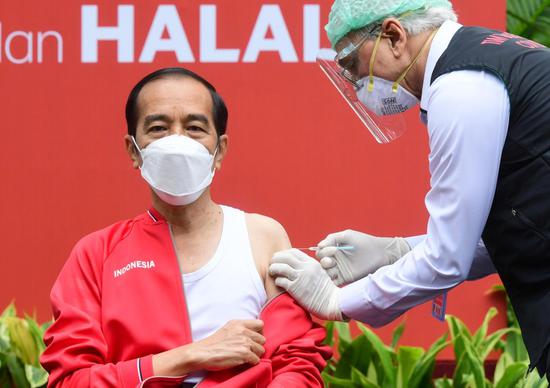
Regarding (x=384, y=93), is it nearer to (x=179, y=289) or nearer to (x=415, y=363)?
(x=179, y=289)

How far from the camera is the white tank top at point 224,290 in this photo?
2846mm

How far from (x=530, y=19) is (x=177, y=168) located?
10.6 ft

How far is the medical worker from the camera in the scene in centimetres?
255

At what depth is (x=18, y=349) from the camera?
13.5ft

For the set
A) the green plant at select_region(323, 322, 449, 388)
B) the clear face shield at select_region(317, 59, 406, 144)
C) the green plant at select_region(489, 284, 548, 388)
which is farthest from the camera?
the green plant at select_region(323, 322, 449, 388)

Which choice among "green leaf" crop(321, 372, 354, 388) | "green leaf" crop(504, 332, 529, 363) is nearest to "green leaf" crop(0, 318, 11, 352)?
"green leaf" crop(321, 372, 354, 388)

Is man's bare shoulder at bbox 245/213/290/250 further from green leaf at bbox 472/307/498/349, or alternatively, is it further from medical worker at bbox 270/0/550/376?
green leaf at bbox 472/307/498/349

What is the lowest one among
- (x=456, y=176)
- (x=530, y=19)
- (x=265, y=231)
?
(x=265, y=231)

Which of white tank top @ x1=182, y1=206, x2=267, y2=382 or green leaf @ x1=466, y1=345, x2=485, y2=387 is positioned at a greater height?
white tank top @ x1=182, y1=206, x2=267, y2=382

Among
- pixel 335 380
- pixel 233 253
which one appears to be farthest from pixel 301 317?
pixel 335 380

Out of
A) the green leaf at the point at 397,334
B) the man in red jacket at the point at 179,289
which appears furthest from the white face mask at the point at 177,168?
the green leaf at the point at 397,334

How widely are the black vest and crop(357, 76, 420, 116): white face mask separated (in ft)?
0.63

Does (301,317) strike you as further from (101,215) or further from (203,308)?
(101,215)

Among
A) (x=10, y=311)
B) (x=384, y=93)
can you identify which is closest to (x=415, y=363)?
(x=384, y=93)
